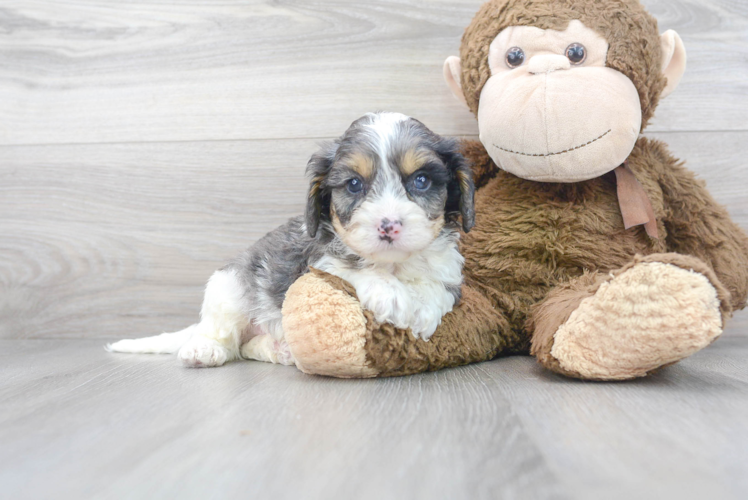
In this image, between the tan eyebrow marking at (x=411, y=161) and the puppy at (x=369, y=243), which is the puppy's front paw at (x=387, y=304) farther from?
the tan eyebrow marking at (x=411, y=161)

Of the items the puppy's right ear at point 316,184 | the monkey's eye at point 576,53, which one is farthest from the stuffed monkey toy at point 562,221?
the puppy's right ear at point 316,184

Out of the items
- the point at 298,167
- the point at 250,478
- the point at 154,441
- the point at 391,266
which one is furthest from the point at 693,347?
the point at 298,167

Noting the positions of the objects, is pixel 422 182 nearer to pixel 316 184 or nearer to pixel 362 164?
pixel 362 164

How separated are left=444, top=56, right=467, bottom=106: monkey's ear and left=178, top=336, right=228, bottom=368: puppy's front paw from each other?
47.7 inches

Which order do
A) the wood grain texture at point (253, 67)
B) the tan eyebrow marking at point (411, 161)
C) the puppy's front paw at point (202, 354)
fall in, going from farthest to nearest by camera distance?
1. the wood grain texture at point (253, 67)
2. the puppy's front paw at point (202, 354)
3. the tan eyebrow marking at point (411, 161)

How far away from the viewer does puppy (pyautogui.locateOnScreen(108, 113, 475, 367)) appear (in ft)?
4.89

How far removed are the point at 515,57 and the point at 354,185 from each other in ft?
2.29

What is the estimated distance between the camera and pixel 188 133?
96.1 inches

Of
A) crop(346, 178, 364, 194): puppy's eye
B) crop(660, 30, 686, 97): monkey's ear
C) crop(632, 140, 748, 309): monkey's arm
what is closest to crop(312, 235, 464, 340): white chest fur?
crop(346, 178, 364, 194): puppy's eye

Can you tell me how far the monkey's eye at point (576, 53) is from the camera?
173cm

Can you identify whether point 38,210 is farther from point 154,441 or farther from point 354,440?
point 354,440

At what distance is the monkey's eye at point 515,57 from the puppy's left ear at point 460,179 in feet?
1.18

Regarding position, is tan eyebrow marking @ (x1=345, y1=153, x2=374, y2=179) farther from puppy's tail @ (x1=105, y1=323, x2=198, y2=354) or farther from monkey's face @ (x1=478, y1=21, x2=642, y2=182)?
puppy's tail @ (x1=105, y1=323, x2=198, y2=354)

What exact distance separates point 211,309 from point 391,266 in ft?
2.19
